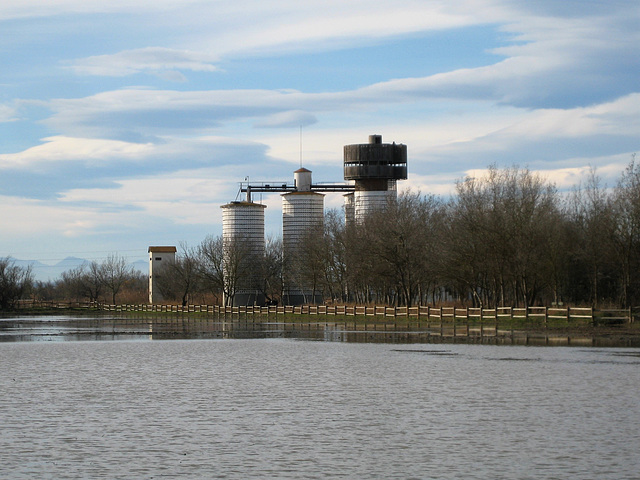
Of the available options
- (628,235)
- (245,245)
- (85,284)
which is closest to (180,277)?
(245,245)

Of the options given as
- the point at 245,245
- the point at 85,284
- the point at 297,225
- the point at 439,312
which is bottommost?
the point at 439,312

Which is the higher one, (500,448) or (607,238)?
(607,238)

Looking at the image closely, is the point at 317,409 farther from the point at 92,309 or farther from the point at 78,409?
the point at 92,309

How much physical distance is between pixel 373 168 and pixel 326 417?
88.5m

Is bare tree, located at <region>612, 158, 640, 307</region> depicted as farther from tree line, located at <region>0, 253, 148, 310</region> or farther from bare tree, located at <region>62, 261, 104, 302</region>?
bare tree, located at <region>62, 261, 104, 302</region>

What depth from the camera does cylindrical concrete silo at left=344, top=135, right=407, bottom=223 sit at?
350ft

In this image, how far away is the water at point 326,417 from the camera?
48.0 feet

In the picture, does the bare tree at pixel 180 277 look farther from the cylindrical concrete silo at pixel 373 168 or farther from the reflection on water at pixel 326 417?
the reflection on water at pixel 326 417

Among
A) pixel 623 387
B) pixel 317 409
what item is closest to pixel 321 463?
pixel 317 409

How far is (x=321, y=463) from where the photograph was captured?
1488 cm

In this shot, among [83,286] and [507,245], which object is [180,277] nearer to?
[83,286]

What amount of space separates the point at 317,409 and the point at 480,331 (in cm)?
3120

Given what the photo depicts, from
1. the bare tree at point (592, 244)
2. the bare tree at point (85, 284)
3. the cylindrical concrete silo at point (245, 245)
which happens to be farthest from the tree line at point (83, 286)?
the bare tree at point (592, 244)

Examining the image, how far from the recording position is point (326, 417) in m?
19.6
